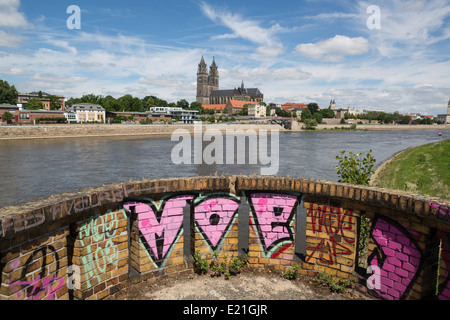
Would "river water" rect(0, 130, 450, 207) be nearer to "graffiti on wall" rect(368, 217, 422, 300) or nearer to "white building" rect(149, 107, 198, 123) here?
"graffiti on wall" rect(368, 217, 422, 300)

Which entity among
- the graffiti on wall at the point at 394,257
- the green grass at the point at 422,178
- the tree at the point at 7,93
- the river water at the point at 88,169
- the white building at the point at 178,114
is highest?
the tree at the point at 7,93

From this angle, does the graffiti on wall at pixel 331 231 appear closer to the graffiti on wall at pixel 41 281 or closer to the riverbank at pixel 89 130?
the graffiti on wall at pixel 41 281

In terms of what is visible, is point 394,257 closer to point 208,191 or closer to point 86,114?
point 208,191

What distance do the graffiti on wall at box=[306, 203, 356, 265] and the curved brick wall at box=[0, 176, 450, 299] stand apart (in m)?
0.01

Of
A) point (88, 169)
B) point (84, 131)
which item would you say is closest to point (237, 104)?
point (84, 131)

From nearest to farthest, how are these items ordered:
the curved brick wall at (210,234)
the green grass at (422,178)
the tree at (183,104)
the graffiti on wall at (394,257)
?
the curved brick wall at (210,234)
the graffiti on wall at (394,257)
the green grass at (422,178)
the tree at (183,104)

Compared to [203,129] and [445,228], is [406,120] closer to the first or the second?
[203,129]

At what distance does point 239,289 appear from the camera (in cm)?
454

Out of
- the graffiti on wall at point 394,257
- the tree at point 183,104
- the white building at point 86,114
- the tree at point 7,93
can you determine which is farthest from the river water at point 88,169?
the tree at point 183,104

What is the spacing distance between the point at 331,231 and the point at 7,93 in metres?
129

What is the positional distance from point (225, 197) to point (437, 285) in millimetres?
3013

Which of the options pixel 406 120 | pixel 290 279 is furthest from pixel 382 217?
pixel 406 120

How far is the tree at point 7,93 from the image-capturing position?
347 feet

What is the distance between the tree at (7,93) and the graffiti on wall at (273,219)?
127 metres
